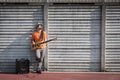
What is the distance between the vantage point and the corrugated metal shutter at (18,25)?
1425cm

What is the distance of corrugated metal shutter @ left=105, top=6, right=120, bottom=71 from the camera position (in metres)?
14.2

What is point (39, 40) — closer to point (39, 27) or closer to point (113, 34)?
point (39, 27)

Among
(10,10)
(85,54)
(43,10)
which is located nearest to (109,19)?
(85,54)

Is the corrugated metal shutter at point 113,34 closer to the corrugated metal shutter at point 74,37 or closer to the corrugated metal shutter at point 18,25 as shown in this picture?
the corrugated metal shutter at point 74,37

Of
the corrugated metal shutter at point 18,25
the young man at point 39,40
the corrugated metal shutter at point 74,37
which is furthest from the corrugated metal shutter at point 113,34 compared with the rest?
the corrugated metal shutter at point 18,25

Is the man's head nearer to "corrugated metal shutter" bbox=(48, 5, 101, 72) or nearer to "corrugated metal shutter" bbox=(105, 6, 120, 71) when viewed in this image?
"corrugated metal shutter" bbox=(48, 5, 101, 72)

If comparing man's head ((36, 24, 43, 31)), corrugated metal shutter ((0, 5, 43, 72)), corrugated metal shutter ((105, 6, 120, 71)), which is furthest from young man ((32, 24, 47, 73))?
corrugated metal shutter ((105, 6, 120, 71))

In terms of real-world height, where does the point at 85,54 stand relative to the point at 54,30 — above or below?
below

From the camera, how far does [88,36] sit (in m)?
14.3

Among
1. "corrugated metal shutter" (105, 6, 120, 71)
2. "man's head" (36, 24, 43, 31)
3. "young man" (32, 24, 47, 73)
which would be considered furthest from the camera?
"corrugated metal shutter" (105, 6, 120, 71)

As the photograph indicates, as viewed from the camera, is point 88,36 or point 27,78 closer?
point 27,78

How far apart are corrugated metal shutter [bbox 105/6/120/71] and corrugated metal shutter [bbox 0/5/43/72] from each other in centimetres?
267

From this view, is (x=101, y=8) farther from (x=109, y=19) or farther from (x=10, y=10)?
(x=10, y=10)

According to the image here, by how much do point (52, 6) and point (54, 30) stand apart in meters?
0.95
